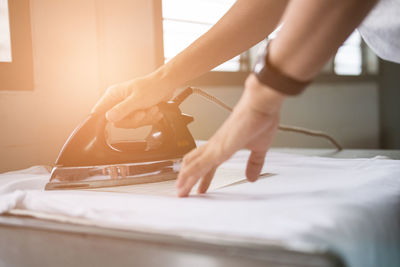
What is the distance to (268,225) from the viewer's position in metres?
0.42

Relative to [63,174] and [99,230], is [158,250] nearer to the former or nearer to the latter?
[99,230]

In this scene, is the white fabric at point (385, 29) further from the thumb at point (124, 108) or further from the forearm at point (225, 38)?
the thumb at point (124, 108)

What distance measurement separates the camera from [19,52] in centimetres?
97

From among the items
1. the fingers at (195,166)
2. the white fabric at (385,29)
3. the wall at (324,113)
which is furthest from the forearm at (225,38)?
the wall at (324,113)

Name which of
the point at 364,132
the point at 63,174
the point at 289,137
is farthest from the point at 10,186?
the point at 364,132

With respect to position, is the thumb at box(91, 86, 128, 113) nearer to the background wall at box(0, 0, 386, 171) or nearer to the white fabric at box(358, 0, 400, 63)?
the background wall at box(0, 0, 386, 171)

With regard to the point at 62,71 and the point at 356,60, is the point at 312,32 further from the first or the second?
the point at 356,60

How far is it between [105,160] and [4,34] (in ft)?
1.34

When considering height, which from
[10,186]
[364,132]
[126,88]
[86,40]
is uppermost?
[86,40]

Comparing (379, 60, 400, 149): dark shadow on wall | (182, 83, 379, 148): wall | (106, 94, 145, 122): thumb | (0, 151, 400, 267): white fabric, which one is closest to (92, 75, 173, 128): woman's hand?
(106, 94, 145, 122): thumb

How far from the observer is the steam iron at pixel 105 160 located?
75cm

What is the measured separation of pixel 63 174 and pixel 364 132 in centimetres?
324

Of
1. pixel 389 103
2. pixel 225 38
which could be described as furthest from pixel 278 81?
pixel 389 103

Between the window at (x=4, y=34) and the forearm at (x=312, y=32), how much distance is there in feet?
2.30
